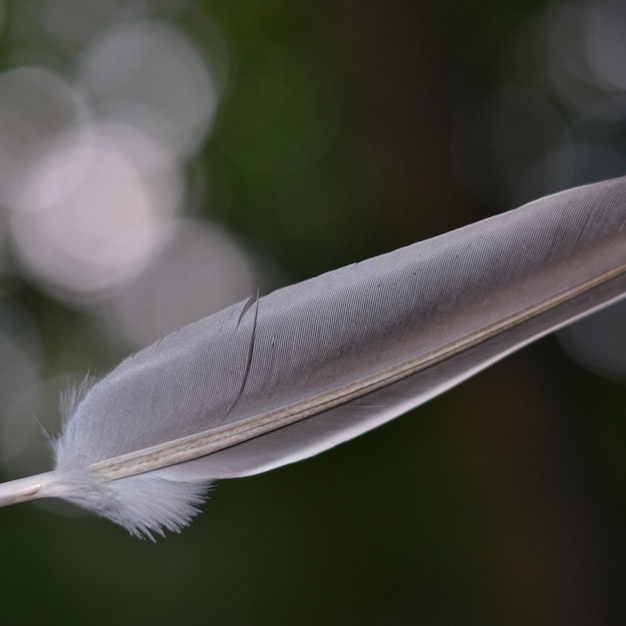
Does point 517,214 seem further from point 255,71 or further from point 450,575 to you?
point 255,71

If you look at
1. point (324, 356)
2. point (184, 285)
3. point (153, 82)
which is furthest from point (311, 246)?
point (324, 356)

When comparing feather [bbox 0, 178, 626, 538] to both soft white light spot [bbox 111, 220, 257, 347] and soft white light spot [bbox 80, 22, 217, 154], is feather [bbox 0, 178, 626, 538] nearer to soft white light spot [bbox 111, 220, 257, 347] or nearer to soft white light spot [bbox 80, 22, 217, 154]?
soft white light spot [bbox 111, 220, 257, 347]

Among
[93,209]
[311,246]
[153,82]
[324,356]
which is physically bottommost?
[324,356]

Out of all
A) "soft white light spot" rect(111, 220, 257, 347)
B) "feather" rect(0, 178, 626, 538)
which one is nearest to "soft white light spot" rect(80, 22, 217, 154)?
"soft white light spot" rect(111, 220, 257, 347)

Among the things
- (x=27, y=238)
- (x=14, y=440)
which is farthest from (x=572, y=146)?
(x=14, y=440)

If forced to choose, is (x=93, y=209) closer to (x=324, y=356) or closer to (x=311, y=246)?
(x=311, y=246)
